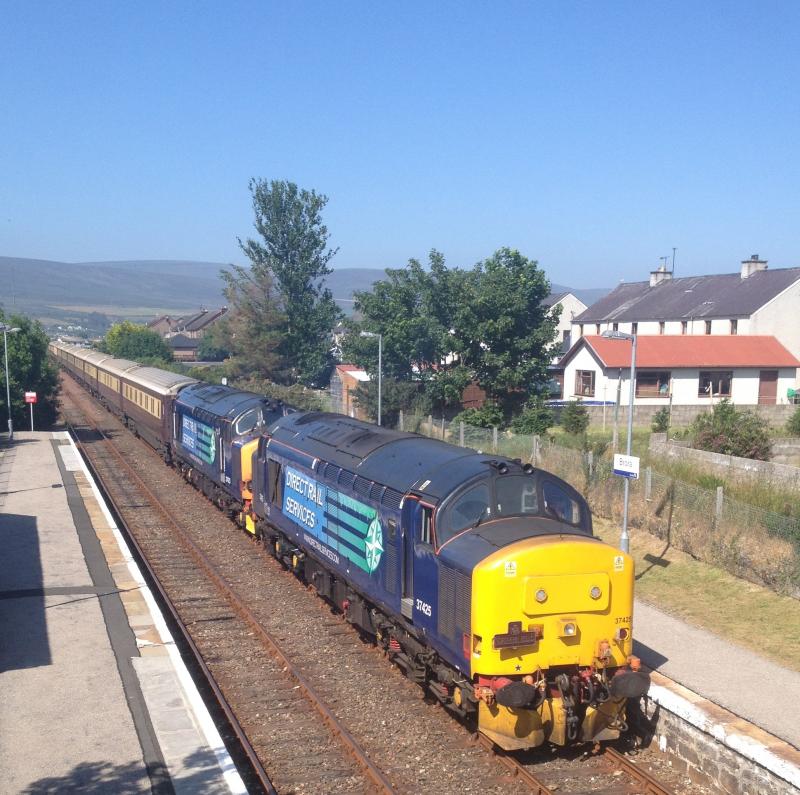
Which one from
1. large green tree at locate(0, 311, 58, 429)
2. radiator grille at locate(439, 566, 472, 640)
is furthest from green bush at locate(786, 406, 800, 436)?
large green tree at locate(0, 311, 58, 429)

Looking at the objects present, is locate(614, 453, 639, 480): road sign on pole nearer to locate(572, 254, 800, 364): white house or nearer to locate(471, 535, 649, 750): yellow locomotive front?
locate(471, 535, 649, 750): yellow locomotive front

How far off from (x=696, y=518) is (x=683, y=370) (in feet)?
81.7

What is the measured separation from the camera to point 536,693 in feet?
31.7

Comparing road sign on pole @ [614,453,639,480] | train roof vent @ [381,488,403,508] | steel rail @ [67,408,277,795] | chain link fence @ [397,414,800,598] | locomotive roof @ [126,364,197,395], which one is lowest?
steel rail @ [67,408,277,795]

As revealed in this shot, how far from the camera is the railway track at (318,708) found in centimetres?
1005

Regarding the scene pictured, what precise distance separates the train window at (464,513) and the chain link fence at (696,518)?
8290 millimetres

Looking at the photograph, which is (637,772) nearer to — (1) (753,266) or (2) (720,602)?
(2) (720,602)

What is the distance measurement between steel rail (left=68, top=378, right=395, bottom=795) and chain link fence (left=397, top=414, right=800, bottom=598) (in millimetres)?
9359

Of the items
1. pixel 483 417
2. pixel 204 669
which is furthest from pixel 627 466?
pixel 483 417

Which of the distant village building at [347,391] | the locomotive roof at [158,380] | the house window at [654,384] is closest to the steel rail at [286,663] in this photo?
the locomotive roof at [158,380]

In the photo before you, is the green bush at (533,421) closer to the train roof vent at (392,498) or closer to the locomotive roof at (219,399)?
the locomotive roof at (219,399)

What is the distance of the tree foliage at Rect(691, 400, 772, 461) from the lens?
2625cm

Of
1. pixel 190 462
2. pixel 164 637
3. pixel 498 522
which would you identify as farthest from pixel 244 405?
pixel 498 522

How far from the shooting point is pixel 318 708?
38.8 feet
